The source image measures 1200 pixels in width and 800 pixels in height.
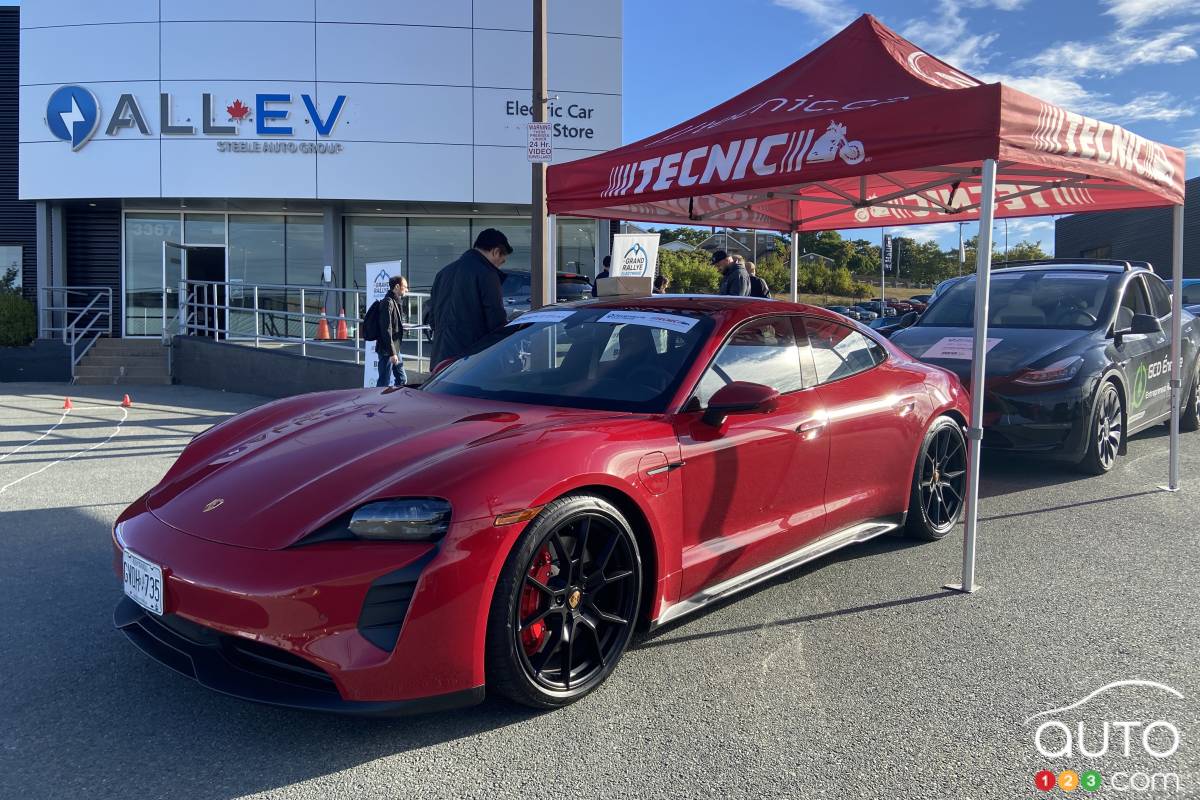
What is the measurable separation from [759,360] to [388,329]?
7.36m

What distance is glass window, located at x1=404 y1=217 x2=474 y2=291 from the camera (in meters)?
21.2

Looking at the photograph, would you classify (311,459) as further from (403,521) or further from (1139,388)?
(1139,388)

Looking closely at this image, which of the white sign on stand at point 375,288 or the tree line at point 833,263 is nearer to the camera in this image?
the white sign on stand at point 375,288

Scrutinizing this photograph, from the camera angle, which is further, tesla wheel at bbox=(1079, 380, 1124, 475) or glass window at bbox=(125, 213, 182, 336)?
glass window at bbox=(125, 213, 182, 336)

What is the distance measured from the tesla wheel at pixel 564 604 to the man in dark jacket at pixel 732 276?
23.0ft

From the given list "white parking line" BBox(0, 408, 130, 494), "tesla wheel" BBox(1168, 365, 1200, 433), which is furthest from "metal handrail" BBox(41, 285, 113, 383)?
"tesla wheel" BBox(1168, 365, 1200, 433)

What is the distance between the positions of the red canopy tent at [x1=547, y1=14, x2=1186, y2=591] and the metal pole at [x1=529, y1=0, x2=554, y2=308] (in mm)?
916

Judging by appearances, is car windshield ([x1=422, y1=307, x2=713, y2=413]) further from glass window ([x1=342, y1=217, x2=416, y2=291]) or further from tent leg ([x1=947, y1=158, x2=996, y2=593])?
glass window ([x1=342, y1=217, x2=416, y2=291])

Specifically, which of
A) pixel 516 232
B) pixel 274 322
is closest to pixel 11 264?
pixel 274 322

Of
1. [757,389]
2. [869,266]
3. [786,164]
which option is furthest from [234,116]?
[869,266]

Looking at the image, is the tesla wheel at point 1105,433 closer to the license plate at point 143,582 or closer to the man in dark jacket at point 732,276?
the man in dark jacket at point 732,276

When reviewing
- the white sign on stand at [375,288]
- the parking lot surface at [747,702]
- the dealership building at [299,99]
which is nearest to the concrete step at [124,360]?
the dealership building at [299,99]

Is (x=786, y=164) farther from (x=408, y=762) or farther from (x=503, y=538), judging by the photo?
(x=408, y=762)

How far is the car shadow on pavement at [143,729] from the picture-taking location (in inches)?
99.0
